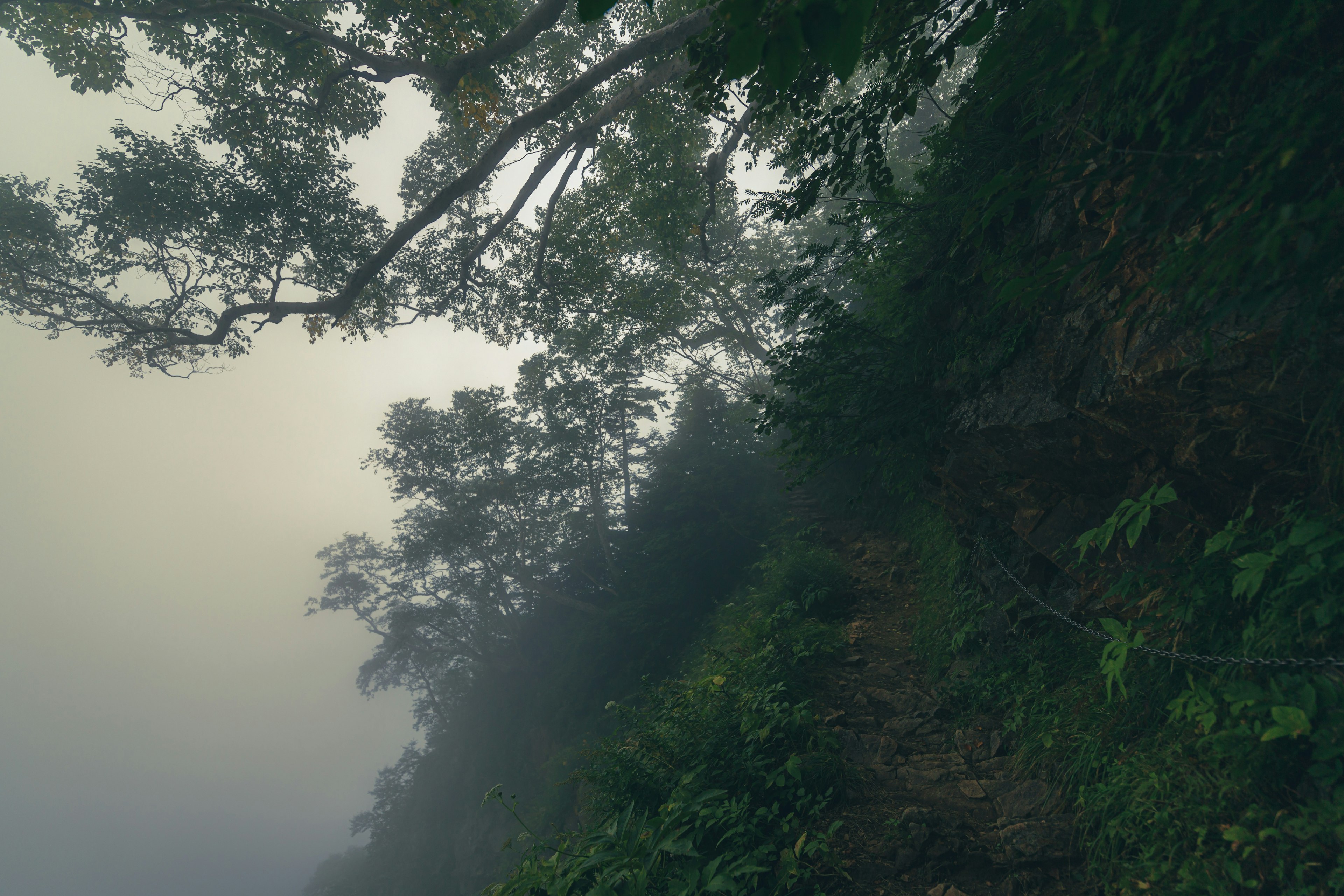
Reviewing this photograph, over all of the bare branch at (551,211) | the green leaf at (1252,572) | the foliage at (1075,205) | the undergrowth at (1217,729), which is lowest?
the undergrowth at (1217,729)

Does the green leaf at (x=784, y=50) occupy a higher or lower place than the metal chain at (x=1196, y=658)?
higher

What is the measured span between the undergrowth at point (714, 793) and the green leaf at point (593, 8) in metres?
2.37

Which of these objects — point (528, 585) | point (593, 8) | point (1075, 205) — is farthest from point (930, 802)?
point (528, 585)

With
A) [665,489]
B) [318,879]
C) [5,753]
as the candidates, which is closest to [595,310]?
[665,489]

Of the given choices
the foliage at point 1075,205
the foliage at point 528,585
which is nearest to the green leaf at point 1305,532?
the foliage at point 1075,205

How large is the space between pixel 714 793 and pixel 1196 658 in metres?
2.48

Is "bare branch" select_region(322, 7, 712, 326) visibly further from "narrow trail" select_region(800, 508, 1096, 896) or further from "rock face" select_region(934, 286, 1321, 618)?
"narrow trail" select_region(800, 508, 1096, 896)

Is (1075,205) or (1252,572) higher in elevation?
(1075,205)

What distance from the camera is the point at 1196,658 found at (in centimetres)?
223

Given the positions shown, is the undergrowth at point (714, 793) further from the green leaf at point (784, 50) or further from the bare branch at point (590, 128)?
the bare branch at point (590, 128)

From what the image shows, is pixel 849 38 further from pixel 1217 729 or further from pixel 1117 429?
pixel 1217 729

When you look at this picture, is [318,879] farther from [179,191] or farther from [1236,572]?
[1236,572]

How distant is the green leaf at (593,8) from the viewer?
3.57 ft

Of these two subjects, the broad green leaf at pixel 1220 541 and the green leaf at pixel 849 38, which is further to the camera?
the broad green leaf at pixel 1220 541
